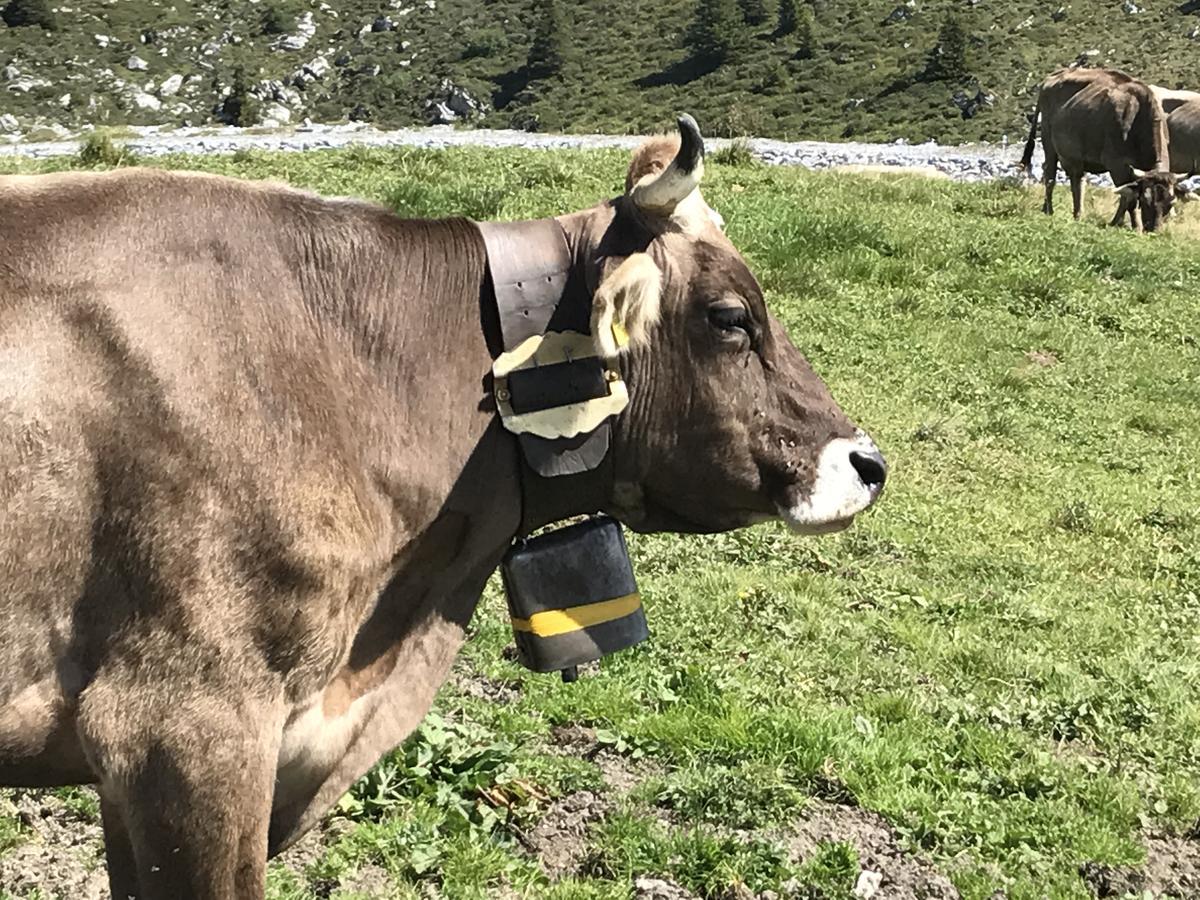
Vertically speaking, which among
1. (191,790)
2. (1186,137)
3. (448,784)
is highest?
(191,790)

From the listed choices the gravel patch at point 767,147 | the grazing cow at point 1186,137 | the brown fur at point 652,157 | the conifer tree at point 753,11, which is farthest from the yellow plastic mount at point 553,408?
the conifer tree at point 753,11

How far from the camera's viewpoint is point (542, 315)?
309 centimetres

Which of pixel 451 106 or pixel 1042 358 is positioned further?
pixel 451 106

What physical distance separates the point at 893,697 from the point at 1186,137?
26923mm

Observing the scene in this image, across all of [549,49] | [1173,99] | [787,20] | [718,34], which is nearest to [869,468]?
[1173,99]

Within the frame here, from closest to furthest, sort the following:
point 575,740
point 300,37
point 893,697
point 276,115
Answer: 1. point 575,740
2. point 893,697
3. point 276,115
4. point 300,37

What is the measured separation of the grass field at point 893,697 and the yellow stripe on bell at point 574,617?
132 centimetres

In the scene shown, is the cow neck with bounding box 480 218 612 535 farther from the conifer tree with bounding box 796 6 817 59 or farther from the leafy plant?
the conifer tree with bounding box 796 6 817 59

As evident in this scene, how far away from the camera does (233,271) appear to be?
2.81 metres

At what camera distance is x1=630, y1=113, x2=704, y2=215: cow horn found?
296 centimetres

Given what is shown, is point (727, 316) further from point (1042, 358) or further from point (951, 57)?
point (951, 57)

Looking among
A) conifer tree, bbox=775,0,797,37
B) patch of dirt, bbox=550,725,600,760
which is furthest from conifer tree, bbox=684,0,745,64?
patch of dirt, bbox=550,725,600,760

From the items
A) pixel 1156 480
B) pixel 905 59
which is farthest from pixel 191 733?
pixel 905 59

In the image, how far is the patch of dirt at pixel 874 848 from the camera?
4445 millimetres
